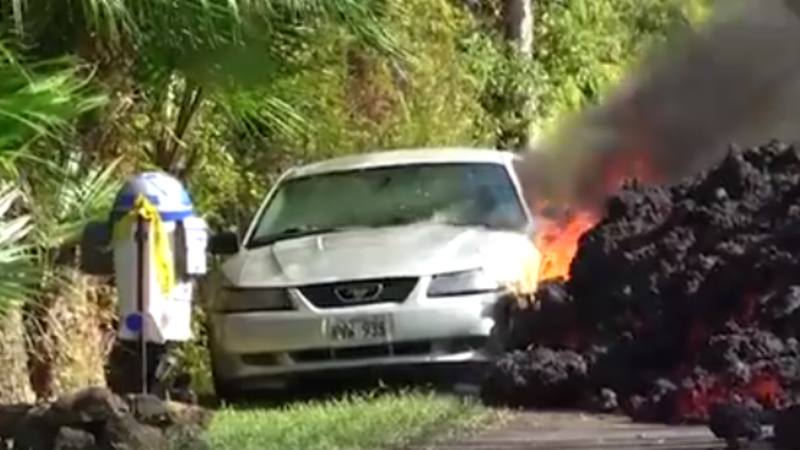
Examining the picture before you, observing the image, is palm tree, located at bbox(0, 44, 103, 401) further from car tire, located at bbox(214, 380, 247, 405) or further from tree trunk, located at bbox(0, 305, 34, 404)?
car tire, located at bbox(214, 380, 247, 405)

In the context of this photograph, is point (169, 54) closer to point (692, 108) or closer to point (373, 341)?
point (373, 341)

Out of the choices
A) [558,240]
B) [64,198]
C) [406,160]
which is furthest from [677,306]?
[406,160]

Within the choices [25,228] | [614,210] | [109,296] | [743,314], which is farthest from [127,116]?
[743,314]

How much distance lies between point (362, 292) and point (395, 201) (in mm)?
1047

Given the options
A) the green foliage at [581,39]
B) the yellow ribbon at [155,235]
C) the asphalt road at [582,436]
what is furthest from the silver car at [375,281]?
the green foliage at [581,39]

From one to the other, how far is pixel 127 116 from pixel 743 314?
4.83 metres

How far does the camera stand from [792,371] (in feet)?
22.1

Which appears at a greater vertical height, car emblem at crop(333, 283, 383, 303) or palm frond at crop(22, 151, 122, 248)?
palm frond at crop(22, 151, 122, 248)

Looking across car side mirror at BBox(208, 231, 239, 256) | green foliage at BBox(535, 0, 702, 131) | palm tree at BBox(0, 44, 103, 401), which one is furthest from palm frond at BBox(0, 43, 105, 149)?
green foliage at BBox(535, 0, 702, 131)

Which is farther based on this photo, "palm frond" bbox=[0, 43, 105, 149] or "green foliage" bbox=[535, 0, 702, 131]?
"green foliage" bbox=[535, 0, 702, 131]

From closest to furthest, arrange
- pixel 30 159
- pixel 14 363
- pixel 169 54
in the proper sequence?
pixel 30 159 → pixel 14 363 → pixel 169 54

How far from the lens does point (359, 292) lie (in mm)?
9961

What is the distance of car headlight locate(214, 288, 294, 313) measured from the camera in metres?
10.1

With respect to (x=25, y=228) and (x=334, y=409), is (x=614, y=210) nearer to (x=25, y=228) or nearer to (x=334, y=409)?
(x=334, y=409)
